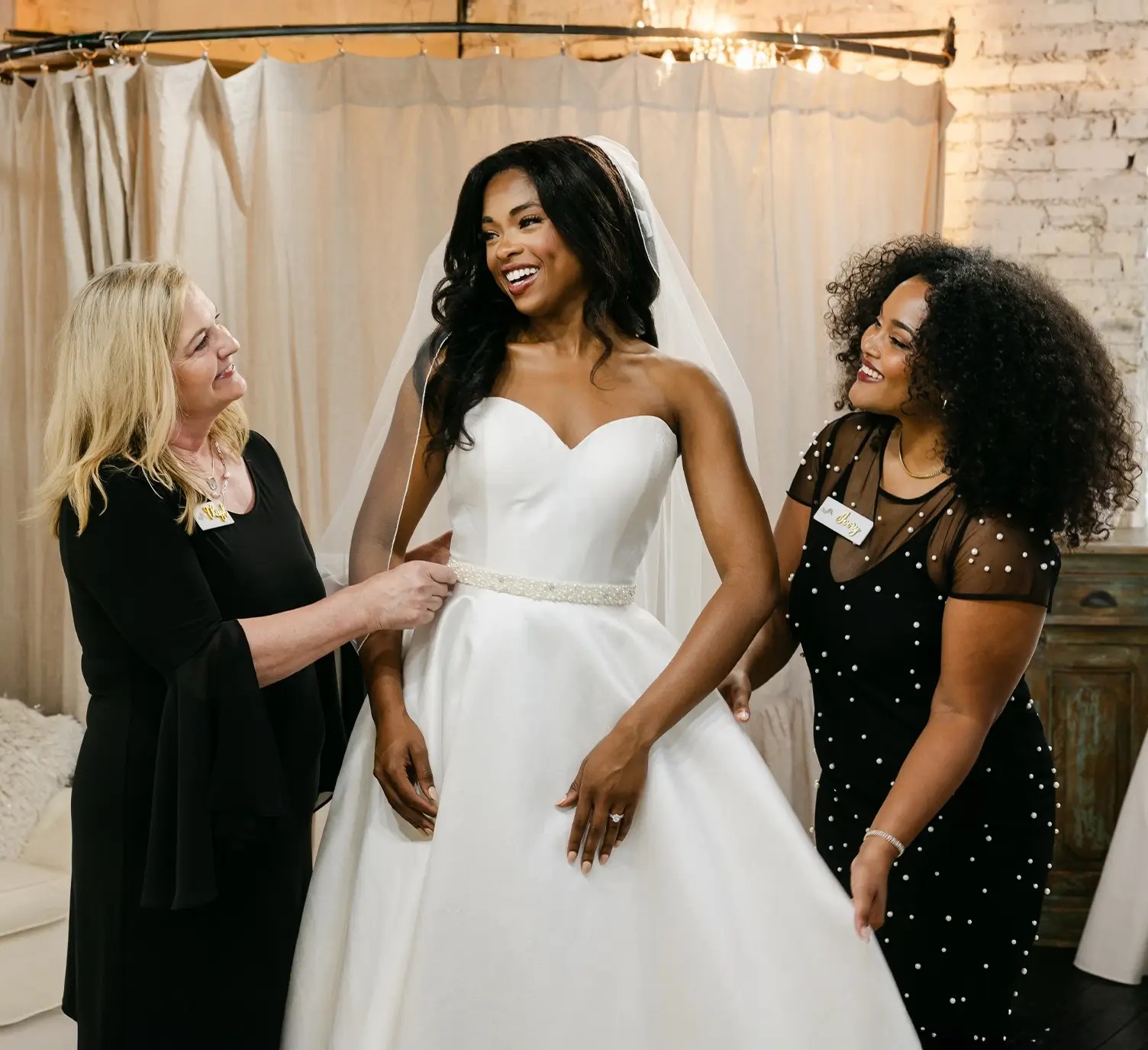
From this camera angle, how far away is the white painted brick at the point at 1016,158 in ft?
12.6

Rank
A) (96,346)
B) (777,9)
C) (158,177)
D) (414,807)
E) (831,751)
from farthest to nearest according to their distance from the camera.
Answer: (777,9)
(158,177)
(831,751)
(96,346)
(414,807)

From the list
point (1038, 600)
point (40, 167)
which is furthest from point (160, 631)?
point (40, 167)

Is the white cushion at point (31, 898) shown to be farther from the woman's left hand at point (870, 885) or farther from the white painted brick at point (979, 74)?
the white painted brick at point (979, 74)

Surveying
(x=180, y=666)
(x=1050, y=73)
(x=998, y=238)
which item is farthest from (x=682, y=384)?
(x=1050, y=73)

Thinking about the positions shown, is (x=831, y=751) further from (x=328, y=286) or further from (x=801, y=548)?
(x=328, y=286)

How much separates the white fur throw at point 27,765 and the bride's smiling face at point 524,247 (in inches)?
88.3

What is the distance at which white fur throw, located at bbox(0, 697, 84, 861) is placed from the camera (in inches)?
126

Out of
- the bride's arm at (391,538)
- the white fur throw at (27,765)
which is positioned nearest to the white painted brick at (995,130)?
the bride's arm at (391,538)

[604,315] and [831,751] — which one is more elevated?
[604,315]

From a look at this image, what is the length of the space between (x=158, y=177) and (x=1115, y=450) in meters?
2.63

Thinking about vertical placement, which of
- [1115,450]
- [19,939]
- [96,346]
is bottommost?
[19,939]

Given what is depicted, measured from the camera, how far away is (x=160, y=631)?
1.71 metres

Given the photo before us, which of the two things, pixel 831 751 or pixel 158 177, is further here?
pixel 158 177

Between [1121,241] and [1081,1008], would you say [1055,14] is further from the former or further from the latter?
[1081,1008]
